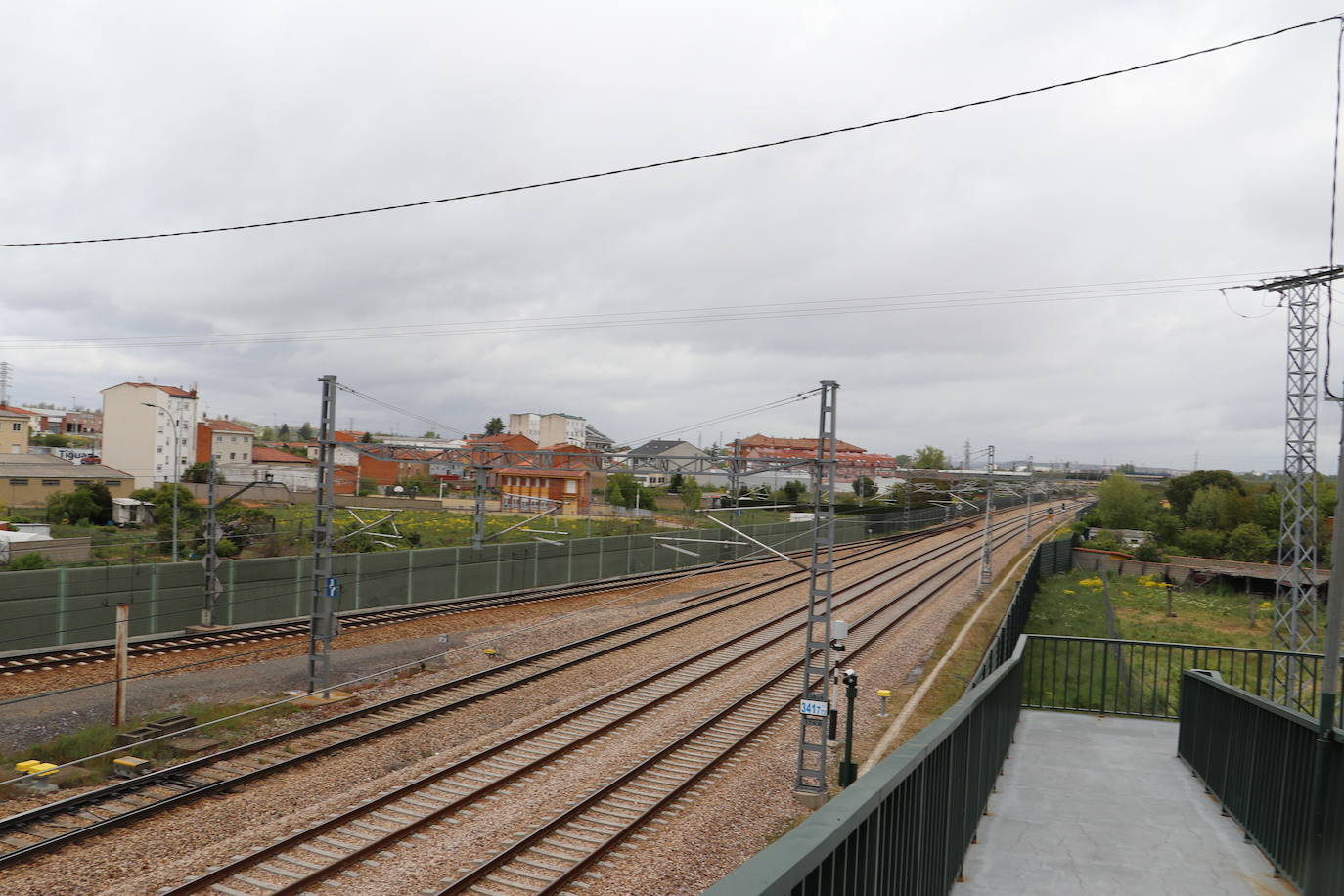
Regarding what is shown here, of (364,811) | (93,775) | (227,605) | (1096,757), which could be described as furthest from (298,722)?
(1096,757)

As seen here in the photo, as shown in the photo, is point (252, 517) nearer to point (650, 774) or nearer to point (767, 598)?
point (767, 598)

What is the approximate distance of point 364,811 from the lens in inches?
476

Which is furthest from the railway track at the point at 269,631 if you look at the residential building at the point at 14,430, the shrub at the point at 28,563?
the residential building at the point at 14,430

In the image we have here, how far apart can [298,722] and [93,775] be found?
152 inches

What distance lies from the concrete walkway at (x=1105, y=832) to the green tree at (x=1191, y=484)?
81.4 meters

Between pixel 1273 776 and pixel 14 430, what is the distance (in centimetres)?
10518

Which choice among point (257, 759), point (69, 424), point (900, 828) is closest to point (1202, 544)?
point (257, 759)

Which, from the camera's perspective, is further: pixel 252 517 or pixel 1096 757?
pixel 252 517

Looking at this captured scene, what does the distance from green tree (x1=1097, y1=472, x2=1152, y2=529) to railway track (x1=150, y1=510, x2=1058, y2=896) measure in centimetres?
7172

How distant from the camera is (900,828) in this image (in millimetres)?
3422

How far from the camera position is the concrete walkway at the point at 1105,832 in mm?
5293

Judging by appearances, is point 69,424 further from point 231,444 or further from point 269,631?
point 269,631

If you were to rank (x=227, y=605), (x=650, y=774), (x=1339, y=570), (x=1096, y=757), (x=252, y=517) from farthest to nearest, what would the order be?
(x=252, y=517)
(x=227, y=605)
(x=650, y=774)
(x=1096, y=757)
(x=1339, y=570)

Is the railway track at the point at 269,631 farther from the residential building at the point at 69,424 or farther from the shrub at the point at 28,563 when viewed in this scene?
the residential building at the point at 69,424
